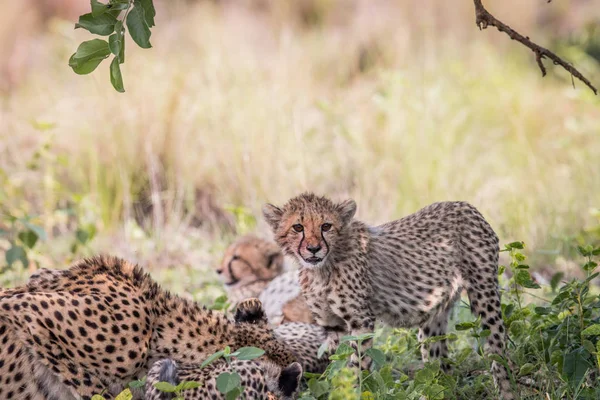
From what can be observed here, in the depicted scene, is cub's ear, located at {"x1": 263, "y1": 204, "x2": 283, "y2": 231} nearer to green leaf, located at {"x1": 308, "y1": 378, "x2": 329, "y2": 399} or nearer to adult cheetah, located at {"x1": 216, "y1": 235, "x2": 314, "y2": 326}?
green leaf, located at {"x1": 308, "y1": 378, "x2": 329, "y2": 399}

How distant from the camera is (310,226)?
4.50 metres

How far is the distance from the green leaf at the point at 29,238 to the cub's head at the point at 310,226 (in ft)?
6.18

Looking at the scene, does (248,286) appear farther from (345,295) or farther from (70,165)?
(70,165)

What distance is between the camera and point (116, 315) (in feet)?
12.8

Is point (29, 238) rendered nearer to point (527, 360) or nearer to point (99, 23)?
point (99, 23)

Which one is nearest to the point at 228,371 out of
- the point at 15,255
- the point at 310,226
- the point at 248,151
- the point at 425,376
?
the point at 425,376

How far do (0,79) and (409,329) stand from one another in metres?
9.56

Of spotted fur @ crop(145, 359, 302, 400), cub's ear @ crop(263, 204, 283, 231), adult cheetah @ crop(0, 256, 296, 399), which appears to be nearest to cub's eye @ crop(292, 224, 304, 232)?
cub's ear @ crop(263, 204, 283, 231)

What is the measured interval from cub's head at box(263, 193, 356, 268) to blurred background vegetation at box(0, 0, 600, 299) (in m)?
1.94

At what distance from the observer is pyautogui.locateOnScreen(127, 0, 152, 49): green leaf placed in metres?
3.27

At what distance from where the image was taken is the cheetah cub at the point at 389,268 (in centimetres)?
444

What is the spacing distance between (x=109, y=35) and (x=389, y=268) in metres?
1.98

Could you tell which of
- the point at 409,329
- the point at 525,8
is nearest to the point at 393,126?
the point at 409,329

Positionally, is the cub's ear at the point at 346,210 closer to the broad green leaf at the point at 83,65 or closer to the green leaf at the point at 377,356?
the green leaf at the point at 377,356
